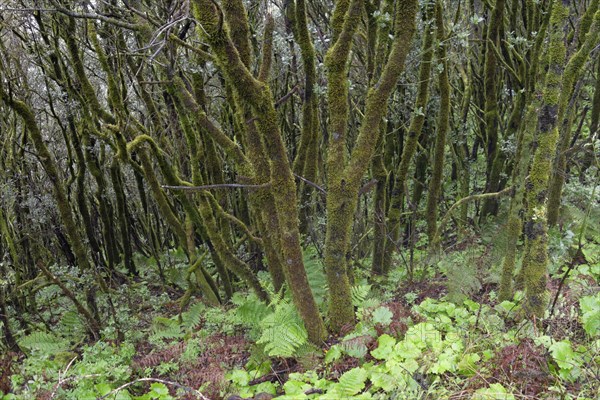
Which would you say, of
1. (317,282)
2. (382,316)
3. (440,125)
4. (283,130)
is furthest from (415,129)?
(382,316)

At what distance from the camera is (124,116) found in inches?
207

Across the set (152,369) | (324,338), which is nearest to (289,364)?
(324,338)

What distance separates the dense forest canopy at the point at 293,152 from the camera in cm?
321

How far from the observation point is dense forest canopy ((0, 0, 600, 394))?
3213 millimetres

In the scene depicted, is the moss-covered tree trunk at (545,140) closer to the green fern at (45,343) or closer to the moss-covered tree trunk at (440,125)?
the moss-covered tree trunk at (440,125)

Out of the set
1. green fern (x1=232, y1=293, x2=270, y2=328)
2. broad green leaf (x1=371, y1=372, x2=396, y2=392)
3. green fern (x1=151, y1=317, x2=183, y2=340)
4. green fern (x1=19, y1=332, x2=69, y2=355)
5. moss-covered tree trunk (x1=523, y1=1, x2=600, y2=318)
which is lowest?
green fern (x1=151, y1=317, x2=183, y2=340)

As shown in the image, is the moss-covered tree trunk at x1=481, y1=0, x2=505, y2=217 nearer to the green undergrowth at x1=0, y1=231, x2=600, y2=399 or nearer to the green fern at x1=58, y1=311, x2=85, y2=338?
the green undergrowth at x1=0, y1=231, x2=600, y2=399

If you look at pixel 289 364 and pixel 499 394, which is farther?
pixel 289 364

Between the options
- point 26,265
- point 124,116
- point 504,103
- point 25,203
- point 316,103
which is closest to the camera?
point 316,103

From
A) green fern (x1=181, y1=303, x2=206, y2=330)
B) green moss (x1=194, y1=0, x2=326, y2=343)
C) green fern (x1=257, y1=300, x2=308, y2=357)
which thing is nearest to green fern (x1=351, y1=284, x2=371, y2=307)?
green moss (x1=194, y1=0, x2=326, y2=343)

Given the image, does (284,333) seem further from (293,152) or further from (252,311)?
(293,152)

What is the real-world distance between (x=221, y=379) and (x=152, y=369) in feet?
2.68

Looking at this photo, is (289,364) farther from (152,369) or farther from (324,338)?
(152,369)

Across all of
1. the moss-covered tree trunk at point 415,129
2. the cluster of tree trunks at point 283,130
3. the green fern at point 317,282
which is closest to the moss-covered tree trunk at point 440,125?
the cluster of tree trunks at point 283,130
